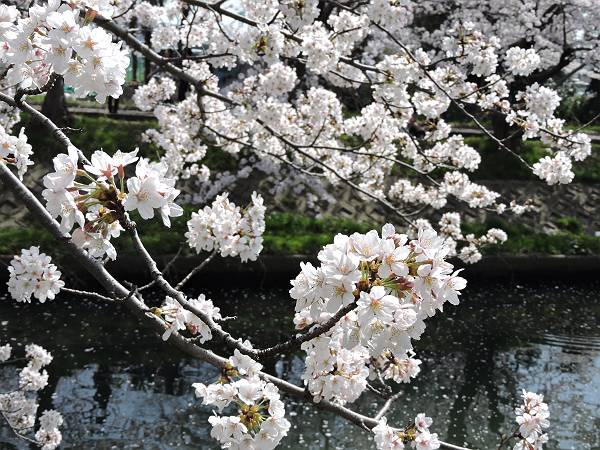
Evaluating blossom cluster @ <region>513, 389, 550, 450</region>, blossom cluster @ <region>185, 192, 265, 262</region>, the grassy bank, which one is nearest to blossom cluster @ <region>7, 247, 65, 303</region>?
blossom cluster @ <region>185, 192, 265, 262</region>

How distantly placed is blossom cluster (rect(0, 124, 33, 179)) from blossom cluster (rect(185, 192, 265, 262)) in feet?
3.96

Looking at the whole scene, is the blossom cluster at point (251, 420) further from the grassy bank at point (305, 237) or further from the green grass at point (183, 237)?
the grassy bank at point (305, 237)

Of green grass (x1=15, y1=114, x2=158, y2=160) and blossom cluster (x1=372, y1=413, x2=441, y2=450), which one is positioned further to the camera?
green grass (x1=15, y1=114, x2=158, y2=160)

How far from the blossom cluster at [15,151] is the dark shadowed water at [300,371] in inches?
155

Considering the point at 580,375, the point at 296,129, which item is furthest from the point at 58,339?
the point at 580,375

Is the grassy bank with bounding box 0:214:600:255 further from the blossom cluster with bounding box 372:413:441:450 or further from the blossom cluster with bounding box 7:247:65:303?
the blossom cluster with bounding box 372:413:441:450

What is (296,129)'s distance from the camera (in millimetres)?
7363

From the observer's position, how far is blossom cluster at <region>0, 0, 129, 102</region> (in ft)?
6.75

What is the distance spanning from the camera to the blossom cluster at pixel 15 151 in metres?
2.62

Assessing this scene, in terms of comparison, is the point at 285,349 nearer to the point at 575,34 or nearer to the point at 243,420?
the point at 243,420

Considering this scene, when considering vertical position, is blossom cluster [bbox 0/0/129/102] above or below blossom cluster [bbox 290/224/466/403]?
above

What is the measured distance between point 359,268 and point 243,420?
77 centimetres

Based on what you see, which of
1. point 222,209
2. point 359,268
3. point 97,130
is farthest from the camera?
point 97,130

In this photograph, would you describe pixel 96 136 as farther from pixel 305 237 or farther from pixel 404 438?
pixel 404 438
